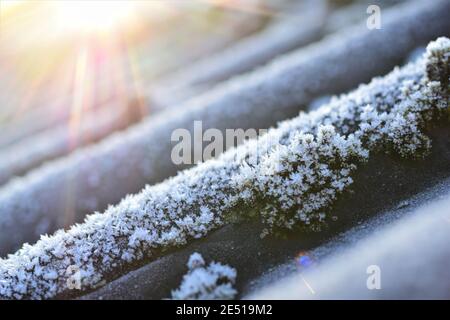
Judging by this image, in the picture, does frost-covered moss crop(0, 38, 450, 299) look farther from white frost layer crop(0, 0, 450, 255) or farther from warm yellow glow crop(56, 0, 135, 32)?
warm yellow glow crop(56, 0, 135, 32)

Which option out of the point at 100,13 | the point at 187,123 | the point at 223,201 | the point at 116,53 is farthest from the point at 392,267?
the point at 116,53


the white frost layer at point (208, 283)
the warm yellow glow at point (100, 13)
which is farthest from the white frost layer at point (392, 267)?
the warm yellow glow at point (100, 13)

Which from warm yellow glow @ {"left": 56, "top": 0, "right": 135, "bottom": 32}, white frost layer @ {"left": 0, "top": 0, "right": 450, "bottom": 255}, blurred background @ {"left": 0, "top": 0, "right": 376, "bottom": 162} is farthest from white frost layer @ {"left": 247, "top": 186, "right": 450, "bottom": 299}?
warm yellow glow @ {"left": 56, "top": 0, "right": 135, "bottom": 32}

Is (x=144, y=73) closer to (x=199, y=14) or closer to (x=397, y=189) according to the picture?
(x=199, y=14)

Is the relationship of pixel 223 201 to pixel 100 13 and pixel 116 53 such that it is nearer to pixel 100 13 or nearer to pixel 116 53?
pixel 100 13

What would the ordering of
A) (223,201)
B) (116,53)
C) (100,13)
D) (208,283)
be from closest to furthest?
(208,283), (223,201), (100,13), (116,53)

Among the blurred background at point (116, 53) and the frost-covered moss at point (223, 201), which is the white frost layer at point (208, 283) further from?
the blurred background at point (116, 53)
